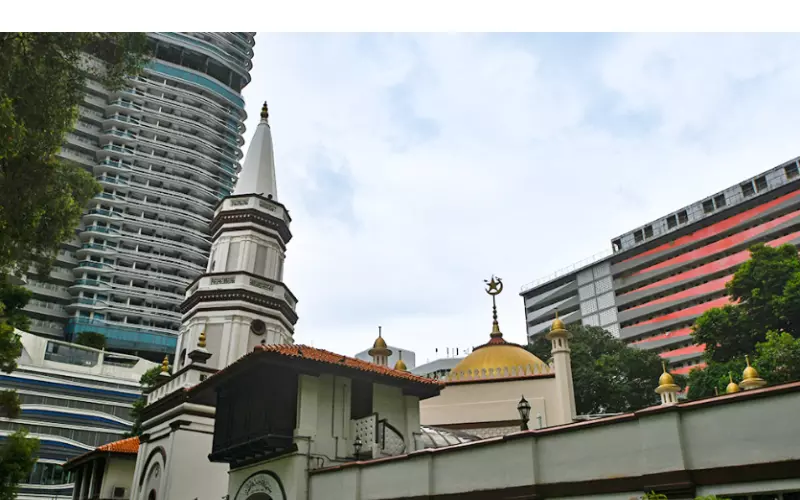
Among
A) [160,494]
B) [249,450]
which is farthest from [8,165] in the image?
[160,494]

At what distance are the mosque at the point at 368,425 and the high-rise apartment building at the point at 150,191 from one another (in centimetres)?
6130

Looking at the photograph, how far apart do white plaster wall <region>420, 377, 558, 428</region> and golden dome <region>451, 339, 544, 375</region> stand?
999 mm

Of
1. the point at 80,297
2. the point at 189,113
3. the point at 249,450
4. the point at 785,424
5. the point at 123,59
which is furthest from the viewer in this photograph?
the point at 189,113

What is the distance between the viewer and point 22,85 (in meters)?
12.2

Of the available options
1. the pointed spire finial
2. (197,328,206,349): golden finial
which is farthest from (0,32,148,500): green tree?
the pointed spire finial

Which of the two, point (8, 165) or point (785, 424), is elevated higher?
point (8, 165)

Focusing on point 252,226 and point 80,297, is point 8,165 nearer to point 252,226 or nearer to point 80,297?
point 252,226

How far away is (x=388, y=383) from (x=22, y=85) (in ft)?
40.3

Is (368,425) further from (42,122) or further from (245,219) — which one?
(245,219)

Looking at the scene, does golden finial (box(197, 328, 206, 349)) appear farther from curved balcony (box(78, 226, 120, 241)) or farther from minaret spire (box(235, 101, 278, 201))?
curved balcony (box(78, 226, 120, 241))

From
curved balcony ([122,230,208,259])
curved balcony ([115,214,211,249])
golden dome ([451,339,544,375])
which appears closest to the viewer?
golden dome ([451,339,544,375])

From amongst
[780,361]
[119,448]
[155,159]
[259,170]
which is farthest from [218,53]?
[780,361]

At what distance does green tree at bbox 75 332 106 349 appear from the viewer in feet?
278

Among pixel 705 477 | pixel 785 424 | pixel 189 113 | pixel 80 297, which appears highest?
pixel 189 113
